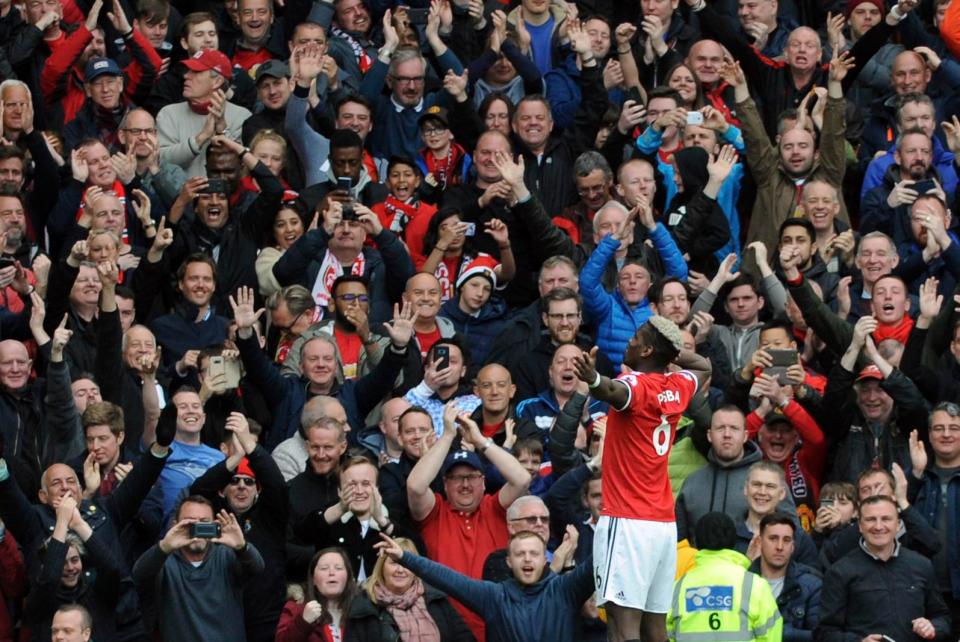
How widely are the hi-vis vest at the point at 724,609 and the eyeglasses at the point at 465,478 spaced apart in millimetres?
1995

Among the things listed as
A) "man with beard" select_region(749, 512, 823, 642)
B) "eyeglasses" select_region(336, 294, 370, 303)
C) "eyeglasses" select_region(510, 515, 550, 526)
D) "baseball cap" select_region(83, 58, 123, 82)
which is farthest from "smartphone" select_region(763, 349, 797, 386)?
"baseball cap" select_region(83, 58, 123, 82)

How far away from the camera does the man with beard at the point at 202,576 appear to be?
51.8ft

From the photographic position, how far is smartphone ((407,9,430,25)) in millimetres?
21969

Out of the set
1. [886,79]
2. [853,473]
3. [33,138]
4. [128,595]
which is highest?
[886,79]

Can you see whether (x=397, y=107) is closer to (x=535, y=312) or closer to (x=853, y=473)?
(x=535, y=312)

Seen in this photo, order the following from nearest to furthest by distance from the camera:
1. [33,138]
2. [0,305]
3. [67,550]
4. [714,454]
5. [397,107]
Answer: [67,550] < [714,454] < [0,305] < [33,138] < [397,107]

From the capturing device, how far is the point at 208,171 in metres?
19.9

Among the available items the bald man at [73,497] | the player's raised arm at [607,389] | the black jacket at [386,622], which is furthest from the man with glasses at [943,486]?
the bald man at [73,497]

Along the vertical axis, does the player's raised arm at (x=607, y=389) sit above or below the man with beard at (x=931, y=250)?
below

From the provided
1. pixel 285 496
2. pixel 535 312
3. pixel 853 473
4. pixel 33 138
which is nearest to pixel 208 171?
pixel 33 138

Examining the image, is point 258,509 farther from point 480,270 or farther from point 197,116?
point 197,116

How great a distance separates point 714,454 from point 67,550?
4.34 m

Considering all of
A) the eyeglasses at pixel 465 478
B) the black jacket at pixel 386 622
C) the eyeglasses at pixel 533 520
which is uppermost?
the eyeglasses at pixel 465 478

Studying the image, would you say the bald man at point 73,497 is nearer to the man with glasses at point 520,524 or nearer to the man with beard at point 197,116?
the man with glasses at point 520,524
